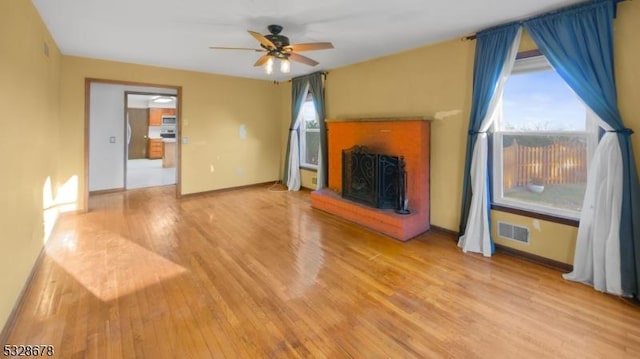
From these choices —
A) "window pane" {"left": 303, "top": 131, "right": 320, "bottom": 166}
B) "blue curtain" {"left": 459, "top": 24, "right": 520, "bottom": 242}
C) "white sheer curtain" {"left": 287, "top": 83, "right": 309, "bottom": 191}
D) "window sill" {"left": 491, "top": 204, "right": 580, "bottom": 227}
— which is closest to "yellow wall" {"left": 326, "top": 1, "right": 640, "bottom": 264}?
"window sill" {"left": 491, "top": 204, "right": 580, "bottom": 227}

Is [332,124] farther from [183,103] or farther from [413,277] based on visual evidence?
[413,277]

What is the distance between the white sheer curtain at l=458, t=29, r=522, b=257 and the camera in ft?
10.5

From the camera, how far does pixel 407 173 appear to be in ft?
13.0

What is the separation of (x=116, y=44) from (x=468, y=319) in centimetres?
496

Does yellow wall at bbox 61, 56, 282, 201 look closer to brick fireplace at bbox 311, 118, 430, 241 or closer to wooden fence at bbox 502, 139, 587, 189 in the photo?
brick fireplace at bbox 311, 118, 430, 241

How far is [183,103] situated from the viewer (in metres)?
5.54

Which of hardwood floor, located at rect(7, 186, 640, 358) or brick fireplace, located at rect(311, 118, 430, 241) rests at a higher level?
brick fireplace, located at rect(311, 118, 430, 241)

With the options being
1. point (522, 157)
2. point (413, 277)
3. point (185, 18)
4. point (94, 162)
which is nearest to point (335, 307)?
point (413, 277)

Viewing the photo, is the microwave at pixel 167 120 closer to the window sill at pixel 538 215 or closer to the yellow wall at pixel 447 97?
the yellow wall at pixel 447 97

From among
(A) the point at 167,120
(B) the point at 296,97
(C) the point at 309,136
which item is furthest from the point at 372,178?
(A) the point at 167,120

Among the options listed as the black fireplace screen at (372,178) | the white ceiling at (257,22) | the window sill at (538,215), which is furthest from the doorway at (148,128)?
the window sill at (538,215)

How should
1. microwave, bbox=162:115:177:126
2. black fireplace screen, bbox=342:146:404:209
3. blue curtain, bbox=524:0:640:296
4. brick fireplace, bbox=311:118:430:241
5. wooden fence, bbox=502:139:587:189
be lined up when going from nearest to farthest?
blue curtain, bbox=524:0:640:296
wooden fence, bbox=502:139:587:189
brick fireplace, bbox=311:118:430:241
black fireplace screen, bbox=342:146:404:209
microwave, bbox=162:115:177:126

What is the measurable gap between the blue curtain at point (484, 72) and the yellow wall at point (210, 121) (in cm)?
445

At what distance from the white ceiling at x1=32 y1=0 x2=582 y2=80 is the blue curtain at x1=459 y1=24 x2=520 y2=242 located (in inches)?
4.8
